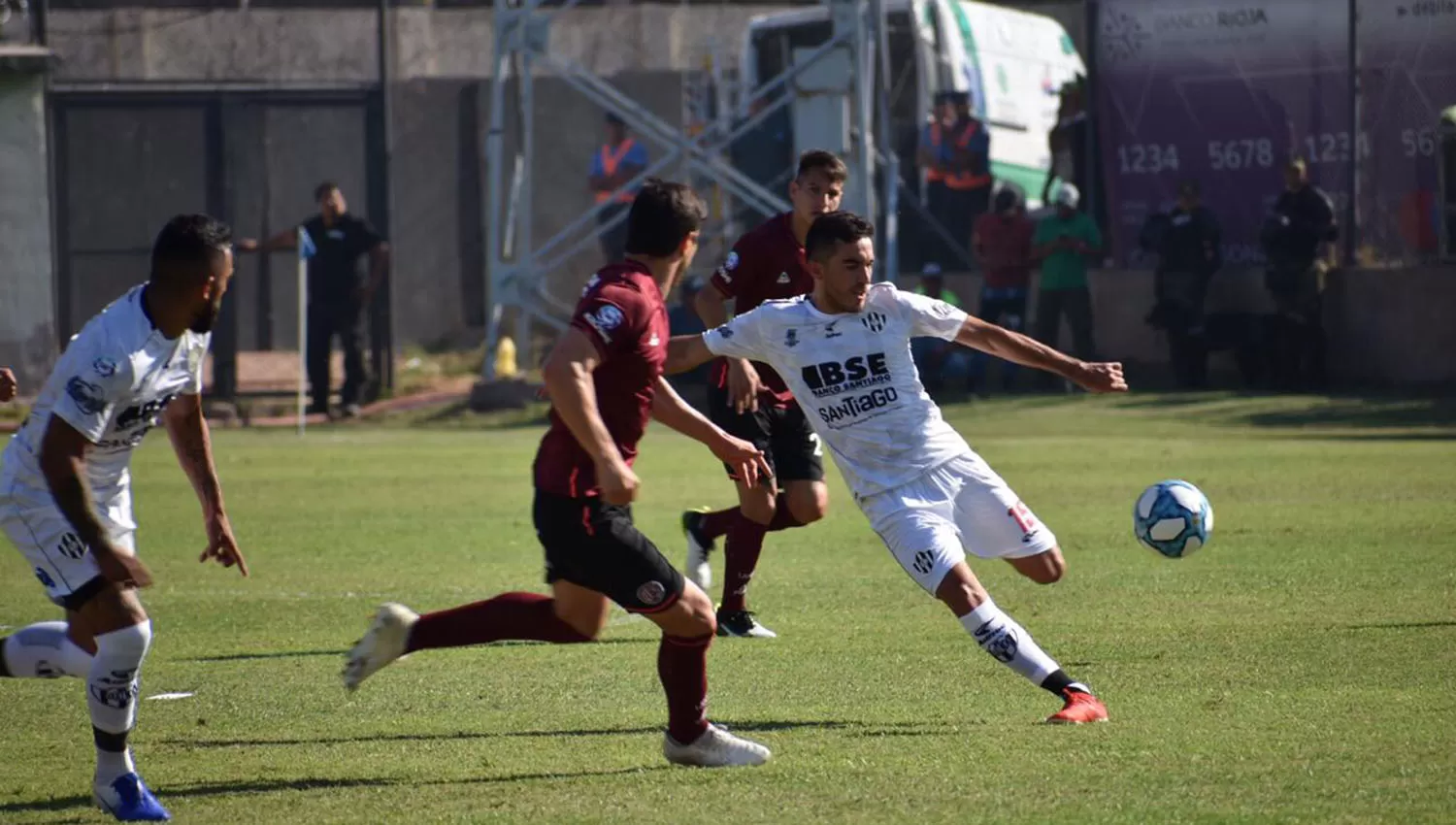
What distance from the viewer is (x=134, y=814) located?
602 centimetres

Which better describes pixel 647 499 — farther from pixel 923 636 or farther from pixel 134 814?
pixel 134 814

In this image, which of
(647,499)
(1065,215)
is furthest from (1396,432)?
(647,499)

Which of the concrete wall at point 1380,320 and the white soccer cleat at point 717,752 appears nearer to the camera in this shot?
the white soccer cleat at point 717,752

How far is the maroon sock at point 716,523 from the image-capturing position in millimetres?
9750

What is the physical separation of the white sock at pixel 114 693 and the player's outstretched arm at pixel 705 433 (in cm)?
173

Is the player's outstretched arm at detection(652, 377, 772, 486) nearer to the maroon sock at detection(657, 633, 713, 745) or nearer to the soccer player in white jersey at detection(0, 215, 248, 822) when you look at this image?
the maroon sock at detection(657, 633, 713, 745)

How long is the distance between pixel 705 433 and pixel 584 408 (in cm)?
77

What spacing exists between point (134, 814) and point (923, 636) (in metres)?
4.09

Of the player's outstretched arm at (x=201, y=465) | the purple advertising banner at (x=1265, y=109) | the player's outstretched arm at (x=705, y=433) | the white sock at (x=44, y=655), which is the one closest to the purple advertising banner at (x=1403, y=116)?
the purple advertising banner at (x=1265, y=109)

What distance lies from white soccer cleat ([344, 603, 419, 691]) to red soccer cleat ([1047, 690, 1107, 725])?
85.1 inches

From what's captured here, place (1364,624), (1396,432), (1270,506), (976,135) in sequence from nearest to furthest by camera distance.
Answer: (1364,624)
(1270,506)
(1396,432)
(976,135)

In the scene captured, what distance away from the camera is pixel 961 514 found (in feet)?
24.8

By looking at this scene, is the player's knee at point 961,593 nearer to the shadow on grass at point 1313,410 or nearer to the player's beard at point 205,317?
the player's beard at point 205,317

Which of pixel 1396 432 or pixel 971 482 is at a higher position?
pixel 971 482
